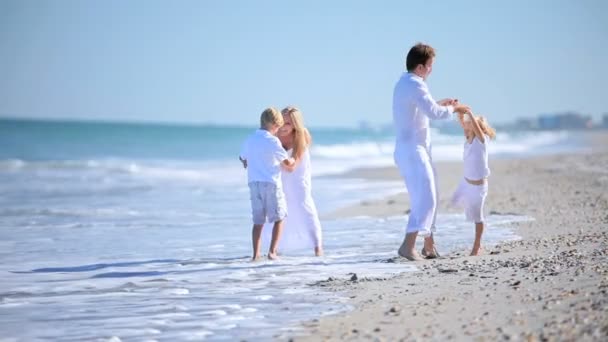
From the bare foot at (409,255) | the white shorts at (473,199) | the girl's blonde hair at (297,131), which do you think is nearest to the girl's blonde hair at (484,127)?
the white shorts at (473,199)

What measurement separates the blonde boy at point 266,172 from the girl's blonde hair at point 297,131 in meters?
0.23

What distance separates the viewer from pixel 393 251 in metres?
7.67

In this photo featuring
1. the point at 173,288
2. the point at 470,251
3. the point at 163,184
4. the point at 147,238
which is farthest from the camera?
the point at 163,184

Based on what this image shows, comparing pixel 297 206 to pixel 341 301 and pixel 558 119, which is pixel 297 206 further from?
pixel 558 119

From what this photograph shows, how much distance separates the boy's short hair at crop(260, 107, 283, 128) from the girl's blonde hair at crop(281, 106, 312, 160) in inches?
9.7

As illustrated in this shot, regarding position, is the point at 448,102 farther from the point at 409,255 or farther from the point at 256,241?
the point at 256,241

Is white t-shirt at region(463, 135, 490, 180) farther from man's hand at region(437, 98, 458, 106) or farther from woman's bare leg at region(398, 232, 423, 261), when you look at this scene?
woman's bare leg at region(398, 232, 423, 261)

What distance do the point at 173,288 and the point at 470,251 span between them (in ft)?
9.63

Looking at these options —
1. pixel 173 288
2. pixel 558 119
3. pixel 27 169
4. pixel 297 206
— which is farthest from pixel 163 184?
pixel 558 119

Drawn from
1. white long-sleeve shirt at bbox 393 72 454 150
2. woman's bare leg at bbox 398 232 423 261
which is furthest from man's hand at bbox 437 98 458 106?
woman's bare leg at bbox 398 232 423 261

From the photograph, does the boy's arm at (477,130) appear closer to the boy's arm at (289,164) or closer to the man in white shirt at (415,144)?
the man in white shirt at (415,144)

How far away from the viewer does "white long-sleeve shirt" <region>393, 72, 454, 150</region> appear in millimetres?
6703

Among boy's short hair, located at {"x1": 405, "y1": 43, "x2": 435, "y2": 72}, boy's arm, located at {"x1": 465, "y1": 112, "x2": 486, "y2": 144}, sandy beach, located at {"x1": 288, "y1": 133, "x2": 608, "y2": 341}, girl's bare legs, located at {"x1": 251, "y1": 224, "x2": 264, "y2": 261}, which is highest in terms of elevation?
boy's short hair, located at {"x1": 405, "y1": 43, "x2": 435, "y2": 72}

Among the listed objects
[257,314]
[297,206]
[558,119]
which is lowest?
[257,314]
